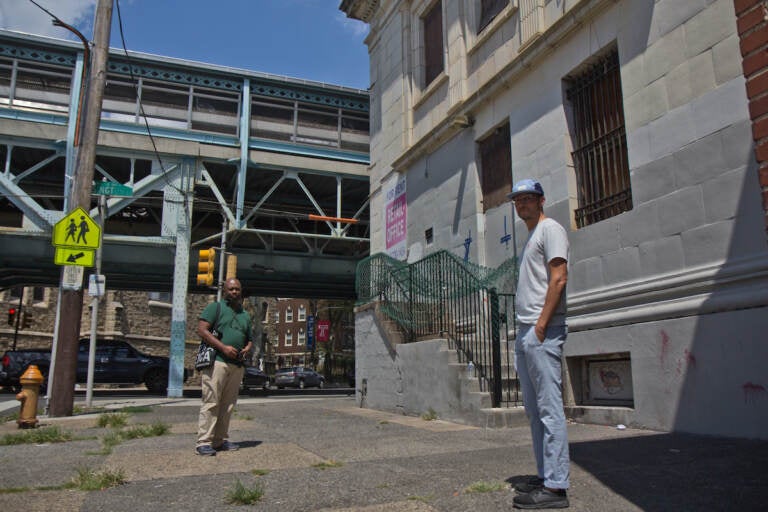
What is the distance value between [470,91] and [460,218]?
262 centimetres

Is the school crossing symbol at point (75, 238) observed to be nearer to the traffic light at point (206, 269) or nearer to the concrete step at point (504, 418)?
the traffic light at point (206, 269)

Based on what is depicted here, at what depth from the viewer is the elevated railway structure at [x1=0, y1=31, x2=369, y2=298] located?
1953 cm

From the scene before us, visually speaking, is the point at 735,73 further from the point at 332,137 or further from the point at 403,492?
the point at 332,137

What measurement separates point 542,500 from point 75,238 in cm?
943

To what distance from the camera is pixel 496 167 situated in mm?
11367

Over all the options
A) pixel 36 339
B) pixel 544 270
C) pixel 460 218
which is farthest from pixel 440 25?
pixel 36 339

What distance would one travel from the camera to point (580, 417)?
765 centimetres

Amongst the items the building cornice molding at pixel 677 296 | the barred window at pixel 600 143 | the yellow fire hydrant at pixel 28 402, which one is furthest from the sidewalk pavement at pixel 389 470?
the barred window at pixel 600 143

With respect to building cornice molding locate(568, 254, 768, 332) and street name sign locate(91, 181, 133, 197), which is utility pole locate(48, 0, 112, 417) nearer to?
street name sign locate(91, 181, 133, 197)

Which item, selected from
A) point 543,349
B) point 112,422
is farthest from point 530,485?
point 112,422

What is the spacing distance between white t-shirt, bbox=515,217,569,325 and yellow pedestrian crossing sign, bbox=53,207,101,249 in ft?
28.7

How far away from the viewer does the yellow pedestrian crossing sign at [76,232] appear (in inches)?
401

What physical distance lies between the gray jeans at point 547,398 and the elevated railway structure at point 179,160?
17093mm

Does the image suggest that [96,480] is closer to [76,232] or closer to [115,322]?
[76,232]
